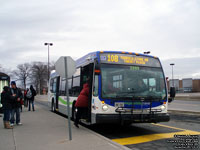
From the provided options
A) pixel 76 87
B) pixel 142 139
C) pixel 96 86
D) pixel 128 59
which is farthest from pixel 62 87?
pixel 142 139

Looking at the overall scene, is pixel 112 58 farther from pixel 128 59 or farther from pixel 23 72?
pixel 23 72

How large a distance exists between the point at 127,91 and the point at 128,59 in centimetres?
131

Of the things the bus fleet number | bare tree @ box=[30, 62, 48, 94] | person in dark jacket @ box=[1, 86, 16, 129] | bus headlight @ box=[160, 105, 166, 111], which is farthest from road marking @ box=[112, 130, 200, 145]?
bare tree @ box=[30, 62, 48, 94]

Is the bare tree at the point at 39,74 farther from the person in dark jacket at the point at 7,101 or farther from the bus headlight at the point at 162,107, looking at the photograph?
the bus headlight at the point at 162,107

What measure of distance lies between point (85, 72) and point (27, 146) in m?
4.01

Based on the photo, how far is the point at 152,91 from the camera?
8516mm

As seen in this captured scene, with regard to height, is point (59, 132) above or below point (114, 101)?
below

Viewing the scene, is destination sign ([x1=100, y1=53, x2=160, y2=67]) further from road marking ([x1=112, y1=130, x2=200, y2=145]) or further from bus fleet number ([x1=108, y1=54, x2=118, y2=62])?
road marking ([x1=112, y1=130, x2=200, y2=145])

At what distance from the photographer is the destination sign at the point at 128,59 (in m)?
8.49

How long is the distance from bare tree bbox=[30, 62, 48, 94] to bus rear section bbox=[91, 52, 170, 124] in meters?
75.4

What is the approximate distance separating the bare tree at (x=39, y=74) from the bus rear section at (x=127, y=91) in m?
75.4

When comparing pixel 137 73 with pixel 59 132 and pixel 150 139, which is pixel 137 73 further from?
pixel 59 132

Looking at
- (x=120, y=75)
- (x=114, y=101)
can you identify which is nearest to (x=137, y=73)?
(x=120, y=75)

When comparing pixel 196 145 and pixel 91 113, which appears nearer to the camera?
pixel 196 145
